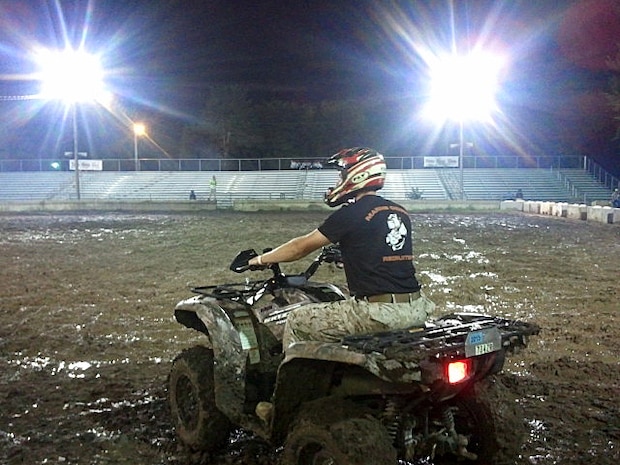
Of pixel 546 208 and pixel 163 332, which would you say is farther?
pixel 546 208

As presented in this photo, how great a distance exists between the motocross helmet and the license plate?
1.08 m

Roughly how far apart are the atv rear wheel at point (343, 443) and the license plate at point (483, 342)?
0.63 meters

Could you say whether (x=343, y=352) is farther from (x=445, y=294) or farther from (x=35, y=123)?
(x=35, y=123)

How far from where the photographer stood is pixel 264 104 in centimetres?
7200

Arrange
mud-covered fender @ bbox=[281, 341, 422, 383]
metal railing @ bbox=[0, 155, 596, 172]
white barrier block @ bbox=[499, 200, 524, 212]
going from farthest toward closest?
metal railing @ bbox=[0, 155, 596, 172] → white barrier block @ bbox=[499, 200, 524, 212] → mud-covered fender @ bbox=[281, 341, 422, 383]

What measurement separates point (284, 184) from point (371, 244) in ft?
155

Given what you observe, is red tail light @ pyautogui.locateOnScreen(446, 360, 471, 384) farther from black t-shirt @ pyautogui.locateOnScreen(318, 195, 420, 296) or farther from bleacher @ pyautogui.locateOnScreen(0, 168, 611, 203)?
bleacher @ pyautogui.locateOnScreen(0, 168, 611, 203)

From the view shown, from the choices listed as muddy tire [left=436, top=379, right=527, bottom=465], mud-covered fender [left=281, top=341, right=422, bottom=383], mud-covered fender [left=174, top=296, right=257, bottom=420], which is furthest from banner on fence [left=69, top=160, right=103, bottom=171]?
mud-covered fender [left=281, top=341, right=422, bottom=383]

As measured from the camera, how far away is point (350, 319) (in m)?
3.89

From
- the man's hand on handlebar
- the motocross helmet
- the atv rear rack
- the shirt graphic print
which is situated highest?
the motocross helmet

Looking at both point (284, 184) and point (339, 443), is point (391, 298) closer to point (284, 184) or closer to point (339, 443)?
point (339, 443)

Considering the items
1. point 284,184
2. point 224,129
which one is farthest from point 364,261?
point 224,129

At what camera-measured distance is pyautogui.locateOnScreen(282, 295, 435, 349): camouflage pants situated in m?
3.87

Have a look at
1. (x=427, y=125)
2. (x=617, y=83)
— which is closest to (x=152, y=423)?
(x=617, y=83)
